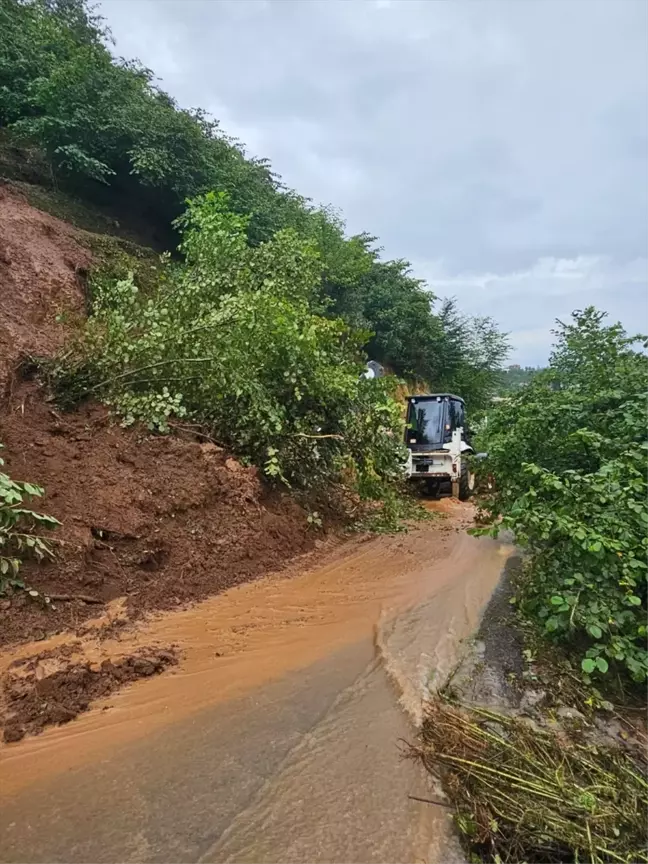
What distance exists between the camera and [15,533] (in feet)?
13.5

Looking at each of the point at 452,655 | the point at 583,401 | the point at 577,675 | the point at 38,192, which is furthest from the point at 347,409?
the point at 38,192

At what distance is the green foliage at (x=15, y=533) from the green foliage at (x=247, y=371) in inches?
76.7

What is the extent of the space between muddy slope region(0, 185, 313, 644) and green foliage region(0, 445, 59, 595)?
0.41 ft

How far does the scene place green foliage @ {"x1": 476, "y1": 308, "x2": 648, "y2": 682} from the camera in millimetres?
3561

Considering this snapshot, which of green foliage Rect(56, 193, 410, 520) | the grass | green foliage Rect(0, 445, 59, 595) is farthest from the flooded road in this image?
green foliage Rect(56, 193, 410, 520)

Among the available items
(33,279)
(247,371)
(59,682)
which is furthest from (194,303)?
(59,682)

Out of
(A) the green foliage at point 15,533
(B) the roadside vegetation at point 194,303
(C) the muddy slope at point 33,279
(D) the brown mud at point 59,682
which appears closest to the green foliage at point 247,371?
(B) the roadside vegetation at point 194,303

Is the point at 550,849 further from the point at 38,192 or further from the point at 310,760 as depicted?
the point at 38,192

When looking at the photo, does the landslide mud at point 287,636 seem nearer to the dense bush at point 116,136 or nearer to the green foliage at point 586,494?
the green foliage at point 586,494

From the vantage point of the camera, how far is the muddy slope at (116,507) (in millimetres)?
4395

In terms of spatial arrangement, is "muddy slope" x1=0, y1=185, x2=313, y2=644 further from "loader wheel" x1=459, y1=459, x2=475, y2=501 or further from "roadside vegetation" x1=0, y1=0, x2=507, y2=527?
"loader wheel" x1=459, y1=459, x2=475, y2=501

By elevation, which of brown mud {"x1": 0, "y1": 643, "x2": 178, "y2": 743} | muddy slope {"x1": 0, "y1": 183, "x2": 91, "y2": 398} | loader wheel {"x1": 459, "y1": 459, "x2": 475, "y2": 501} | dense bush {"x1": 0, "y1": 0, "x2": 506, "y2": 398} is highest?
dense bush {"x1": 0, "y1": 0, "x2": 506, "y2": 398}

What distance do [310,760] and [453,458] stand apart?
9.67 metres

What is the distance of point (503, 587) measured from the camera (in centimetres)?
611
